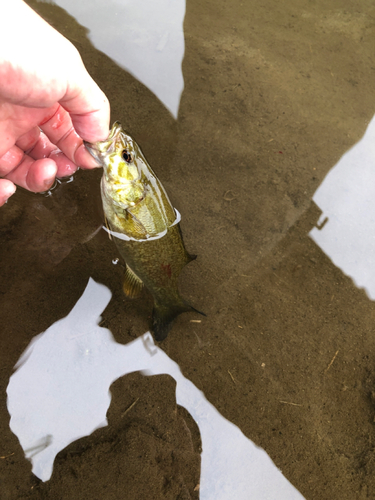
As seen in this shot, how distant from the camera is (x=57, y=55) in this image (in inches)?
61.7

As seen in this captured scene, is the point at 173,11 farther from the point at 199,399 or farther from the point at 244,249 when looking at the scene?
the point at 199,399

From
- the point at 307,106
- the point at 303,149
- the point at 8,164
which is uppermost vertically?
the point at 307,106

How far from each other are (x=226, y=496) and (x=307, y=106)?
3393mm

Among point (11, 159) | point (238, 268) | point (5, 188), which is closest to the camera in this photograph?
point (5, 188)

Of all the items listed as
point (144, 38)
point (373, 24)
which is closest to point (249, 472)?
point (144, 38)

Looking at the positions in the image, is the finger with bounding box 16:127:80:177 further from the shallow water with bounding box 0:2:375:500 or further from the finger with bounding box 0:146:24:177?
the shallow water with bounding box 0:2:375:500

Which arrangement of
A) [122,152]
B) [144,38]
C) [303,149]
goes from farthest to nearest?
[144,38] → [303,149] → [122,152]

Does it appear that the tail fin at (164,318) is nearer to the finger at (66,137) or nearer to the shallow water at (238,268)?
the shallow water at (238,268)

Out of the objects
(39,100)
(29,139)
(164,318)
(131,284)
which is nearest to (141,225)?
(131,284)

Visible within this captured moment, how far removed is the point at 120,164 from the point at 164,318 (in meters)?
1.16

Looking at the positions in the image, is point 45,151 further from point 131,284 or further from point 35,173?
point 131,284

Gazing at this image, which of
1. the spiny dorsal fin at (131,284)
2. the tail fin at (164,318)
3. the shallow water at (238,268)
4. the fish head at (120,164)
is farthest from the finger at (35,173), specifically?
the tail fin at (164,318)

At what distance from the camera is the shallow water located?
7.46 ft

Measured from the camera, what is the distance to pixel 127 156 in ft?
6.62
